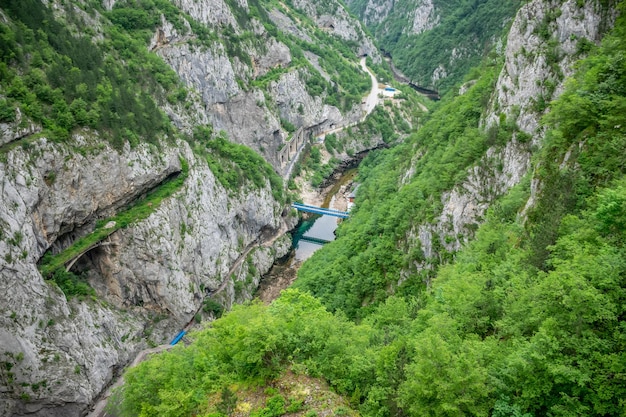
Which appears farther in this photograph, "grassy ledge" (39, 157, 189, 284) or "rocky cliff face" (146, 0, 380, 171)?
"rocky cliff face" (146, 0, 380, 171)

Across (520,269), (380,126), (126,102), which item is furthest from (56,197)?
(380,126)

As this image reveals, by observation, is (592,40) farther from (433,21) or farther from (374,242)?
(433,21)

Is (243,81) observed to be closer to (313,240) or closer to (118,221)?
(313,240)

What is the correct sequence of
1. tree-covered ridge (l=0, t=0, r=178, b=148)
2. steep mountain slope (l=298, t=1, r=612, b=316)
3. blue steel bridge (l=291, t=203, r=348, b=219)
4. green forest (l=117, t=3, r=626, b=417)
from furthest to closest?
blue steel bridge (l=291, t=203, r=348, b=219), tree-covered ridge (l=0, t=0, r=178, b=148), steep mountain slope (l=298, t=1, r=612, b=316), green forest (l=117, t=3, r=626, b=417)

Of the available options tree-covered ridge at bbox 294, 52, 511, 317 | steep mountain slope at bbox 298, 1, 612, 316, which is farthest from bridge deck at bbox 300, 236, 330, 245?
steep mountain slope at bbox 298, 1, 612, 316

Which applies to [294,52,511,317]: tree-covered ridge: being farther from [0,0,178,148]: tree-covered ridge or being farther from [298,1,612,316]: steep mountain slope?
[0,0,178,148]: tree-covered ridge

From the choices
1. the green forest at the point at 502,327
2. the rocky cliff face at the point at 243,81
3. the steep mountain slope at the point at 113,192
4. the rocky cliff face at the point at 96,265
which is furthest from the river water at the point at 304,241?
the green forest at the point at 502,327

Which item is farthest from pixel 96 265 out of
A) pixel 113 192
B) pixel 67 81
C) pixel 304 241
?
pixel 304 241

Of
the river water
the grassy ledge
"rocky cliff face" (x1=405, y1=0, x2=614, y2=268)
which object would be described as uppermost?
"rocky cliff face" (x1=405, y1=0, x2=614, y2=268)
